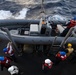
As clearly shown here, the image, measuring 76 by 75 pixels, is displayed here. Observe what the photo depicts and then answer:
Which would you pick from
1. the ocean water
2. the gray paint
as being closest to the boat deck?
the gray paint

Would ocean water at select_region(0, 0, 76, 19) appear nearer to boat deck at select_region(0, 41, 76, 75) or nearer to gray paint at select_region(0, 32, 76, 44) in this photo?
boat deck at select_region(0, 41, 76, 75)

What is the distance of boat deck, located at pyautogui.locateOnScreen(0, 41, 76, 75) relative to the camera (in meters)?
9.67

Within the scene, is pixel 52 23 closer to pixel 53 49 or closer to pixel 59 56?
pixel 53 49

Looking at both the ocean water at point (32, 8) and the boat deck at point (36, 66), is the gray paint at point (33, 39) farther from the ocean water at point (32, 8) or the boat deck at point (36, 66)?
the ocean water at point (32, 8)

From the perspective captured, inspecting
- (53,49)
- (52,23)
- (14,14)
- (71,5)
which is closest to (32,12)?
(14,14)

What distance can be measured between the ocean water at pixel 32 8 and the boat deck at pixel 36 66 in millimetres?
8461

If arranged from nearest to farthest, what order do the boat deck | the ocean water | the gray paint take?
1. the gray paint
2. the boat deck
3. the ocean water

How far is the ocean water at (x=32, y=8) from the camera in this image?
19.4 metres

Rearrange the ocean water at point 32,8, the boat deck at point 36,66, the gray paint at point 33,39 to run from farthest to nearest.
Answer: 1. the ocean water at point 32,8
2. the boat deck at point 36,66
3. the gray paint at point 33,39

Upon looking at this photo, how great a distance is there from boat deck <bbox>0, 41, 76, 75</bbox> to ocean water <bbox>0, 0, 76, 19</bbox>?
8461mm

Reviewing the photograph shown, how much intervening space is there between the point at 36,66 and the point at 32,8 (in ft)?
38.4

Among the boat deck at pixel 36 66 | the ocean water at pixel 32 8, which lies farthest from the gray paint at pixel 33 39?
the ocean water at pixel 32 8

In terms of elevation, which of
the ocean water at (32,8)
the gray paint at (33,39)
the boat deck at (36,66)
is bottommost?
the ocean water at (32,8)

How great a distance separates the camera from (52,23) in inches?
452
